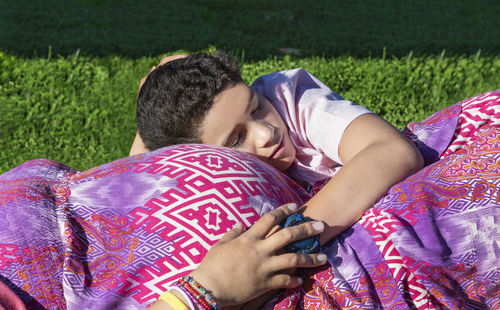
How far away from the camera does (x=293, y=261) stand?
67.7 inches

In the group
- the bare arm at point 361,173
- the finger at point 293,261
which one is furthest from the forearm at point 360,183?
the finger at point 293,261

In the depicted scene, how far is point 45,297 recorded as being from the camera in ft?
5.52

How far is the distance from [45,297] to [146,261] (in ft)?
1.02

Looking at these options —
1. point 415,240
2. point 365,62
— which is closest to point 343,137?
point 415,240

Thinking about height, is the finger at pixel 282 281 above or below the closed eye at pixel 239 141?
below

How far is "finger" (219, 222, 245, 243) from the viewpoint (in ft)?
5.59

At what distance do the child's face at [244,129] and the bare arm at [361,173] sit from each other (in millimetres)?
268

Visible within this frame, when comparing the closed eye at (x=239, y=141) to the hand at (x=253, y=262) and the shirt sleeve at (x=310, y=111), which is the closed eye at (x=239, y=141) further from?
the hand at (x=253, y=262)

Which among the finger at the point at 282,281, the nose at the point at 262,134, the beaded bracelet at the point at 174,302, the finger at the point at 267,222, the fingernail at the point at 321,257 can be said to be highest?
the nose at the point at 262,134

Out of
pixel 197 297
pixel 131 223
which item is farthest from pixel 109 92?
pixel 197 297

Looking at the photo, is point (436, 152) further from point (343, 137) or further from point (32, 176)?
point (32, 176)

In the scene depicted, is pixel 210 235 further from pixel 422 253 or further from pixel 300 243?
pixel 422 253

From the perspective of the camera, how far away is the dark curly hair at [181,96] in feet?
7.74

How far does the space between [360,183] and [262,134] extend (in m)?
0.53
